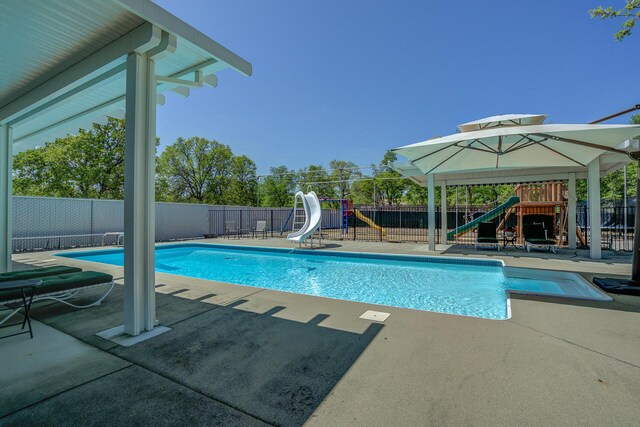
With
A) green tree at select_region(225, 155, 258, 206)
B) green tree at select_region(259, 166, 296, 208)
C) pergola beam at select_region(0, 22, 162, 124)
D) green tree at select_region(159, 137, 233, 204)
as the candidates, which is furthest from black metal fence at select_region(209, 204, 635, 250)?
pergola beam at select_region(0, 22, 162, 124)

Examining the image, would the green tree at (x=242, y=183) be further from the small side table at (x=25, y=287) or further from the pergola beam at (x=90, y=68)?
the small side table at (x=25, y=287)

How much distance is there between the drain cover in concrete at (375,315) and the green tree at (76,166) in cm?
2139

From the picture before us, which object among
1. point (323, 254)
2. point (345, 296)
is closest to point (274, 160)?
Answer: point (323, 254)

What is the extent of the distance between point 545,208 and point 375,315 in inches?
496

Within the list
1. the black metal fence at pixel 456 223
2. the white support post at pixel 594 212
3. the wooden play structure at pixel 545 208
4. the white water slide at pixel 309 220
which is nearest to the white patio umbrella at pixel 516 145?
the white support post at pixel 594 212

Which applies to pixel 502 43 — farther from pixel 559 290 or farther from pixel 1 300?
pixel 1 300

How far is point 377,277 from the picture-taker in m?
7.14

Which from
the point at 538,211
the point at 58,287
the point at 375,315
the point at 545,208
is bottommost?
the point at 375,315

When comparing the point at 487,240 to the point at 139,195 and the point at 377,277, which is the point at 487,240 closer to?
the point at 377,277

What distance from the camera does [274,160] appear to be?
37.2 m

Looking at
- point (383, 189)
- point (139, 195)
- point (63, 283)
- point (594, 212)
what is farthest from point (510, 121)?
point (383, 189)

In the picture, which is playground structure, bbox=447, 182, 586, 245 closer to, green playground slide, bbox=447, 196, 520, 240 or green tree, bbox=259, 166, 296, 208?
green playground slide, bbox=447, 196, 520, 240

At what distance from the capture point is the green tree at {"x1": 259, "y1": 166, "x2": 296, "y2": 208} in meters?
32.3

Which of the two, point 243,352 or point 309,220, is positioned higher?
point 309,220
